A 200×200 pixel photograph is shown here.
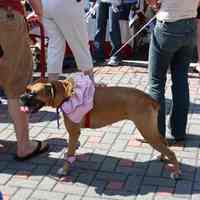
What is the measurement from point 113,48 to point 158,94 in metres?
3.54

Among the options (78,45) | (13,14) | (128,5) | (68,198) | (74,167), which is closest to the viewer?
(68,198)

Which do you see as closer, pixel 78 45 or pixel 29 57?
pixel 29 57

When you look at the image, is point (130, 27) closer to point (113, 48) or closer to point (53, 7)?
point (113, 48)

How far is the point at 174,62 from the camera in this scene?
4723 millimetres

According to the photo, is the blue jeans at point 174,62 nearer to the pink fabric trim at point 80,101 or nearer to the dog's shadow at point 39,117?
the pink fabric trim at point 80,101

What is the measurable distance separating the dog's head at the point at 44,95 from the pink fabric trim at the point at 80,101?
7 centimetres

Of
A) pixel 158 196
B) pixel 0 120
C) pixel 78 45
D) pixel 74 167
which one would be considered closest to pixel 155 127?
pixel 158 196

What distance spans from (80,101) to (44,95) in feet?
1.04

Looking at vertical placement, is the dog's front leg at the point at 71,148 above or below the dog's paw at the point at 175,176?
above

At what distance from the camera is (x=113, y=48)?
26.5ft

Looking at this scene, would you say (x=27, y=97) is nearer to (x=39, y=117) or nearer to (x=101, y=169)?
(x=101, y=169)

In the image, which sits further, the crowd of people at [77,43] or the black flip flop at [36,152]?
the black flip flop at [36,152]

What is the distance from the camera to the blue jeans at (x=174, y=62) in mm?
4371

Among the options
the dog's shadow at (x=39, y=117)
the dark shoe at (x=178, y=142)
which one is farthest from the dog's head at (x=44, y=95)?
the dog's shadow at (x=39, y=117)
